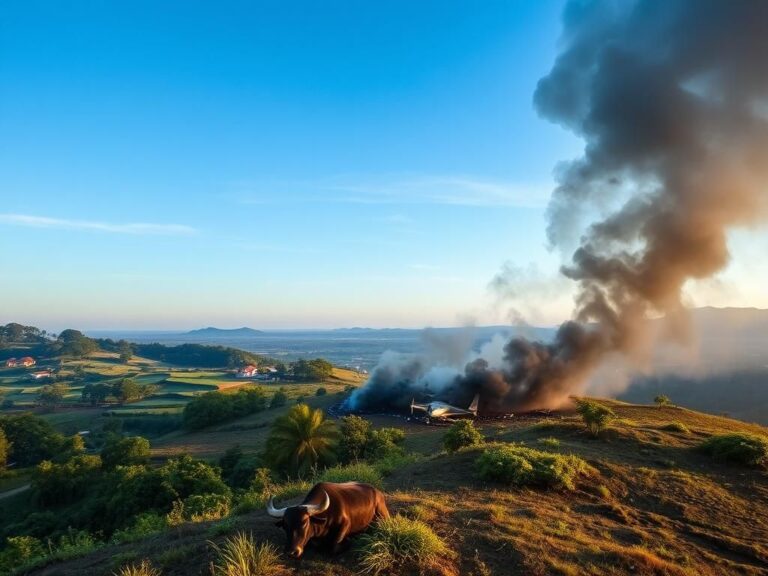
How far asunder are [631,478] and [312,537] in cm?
1149

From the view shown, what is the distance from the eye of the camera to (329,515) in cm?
682

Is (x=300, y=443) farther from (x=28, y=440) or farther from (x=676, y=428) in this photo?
(x=28, y=440)

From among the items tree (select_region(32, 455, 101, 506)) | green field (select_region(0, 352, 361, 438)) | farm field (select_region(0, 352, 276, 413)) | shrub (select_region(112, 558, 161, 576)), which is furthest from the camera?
farm field (select_region(0, 352, 276, 413))

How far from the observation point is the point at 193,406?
62219mm

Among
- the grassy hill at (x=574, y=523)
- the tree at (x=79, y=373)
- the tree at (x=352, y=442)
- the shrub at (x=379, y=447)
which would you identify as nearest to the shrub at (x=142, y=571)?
the grassy hill at (x=574, y=523)

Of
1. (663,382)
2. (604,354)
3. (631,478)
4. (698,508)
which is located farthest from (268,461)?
(663,382)

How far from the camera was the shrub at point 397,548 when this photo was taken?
6.44m

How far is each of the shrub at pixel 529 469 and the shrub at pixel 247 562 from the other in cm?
803

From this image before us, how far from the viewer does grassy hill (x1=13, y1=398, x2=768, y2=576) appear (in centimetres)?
725

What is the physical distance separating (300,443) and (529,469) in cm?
1664

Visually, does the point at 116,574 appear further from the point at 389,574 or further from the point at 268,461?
the point at 268,461

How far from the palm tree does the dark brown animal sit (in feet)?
62.5

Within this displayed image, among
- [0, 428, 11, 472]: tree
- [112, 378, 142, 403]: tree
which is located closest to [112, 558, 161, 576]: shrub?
[0, 428, 11, 472]: tree

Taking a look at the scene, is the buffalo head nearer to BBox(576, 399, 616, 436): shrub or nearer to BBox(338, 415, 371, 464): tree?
BBox(576, 399, 616, 436): shrub
